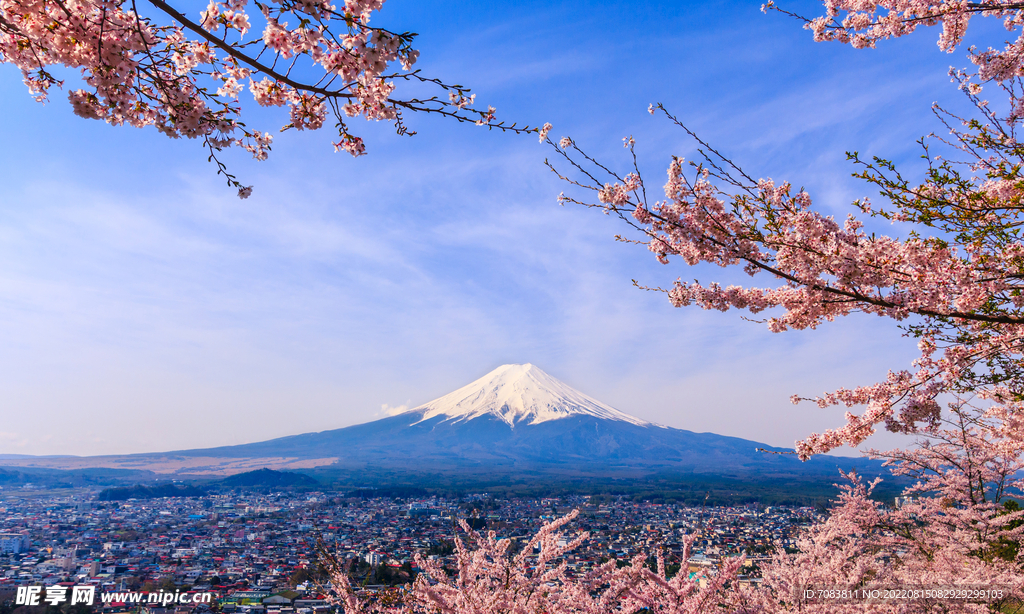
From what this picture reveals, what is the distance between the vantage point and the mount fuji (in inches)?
3949

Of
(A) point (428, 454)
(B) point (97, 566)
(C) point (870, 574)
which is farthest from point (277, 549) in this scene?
(A) point (428, 454)

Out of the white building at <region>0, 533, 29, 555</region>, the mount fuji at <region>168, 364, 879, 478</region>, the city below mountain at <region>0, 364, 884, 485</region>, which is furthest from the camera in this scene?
the mount fuji at <region>168, 364, 879, 478</region>

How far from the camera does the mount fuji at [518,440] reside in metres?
100

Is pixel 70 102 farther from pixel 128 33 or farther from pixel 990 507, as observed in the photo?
pixel 990 507

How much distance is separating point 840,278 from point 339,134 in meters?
3.26

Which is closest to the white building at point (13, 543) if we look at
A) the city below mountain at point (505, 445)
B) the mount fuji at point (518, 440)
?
the city below mountain at point (505, 445)

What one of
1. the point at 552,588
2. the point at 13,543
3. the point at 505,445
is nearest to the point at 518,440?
the point at 505,445

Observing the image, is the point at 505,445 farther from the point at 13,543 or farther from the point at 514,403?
the point at 13,543

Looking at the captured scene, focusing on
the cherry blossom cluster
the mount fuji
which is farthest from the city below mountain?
the cherry blossom cluster

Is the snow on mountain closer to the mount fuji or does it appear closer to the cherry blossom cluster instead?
the mount fuji

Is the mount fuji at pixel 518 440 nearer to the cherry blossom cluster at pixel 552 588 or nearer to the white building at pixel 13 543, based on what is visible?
the white building at pixel 13 543

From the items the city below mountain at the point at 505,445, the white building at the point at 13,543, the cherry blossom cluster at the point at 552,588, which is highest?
the cherry blossom cluster at the point at 552,588

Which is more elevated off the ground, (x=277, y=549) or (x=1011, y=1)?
(x=1011, y=1)

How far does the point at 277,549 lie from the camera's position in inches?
606
